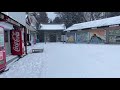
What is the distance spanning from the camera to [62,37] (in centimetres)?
3903

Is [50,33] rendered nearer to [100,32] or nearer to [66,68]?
[100,32]

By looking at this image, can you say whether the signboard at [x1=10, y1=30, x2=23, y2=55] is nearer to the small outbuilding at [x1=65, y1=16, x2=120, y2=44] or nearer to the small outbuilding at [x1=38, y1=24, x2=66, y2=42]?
the small outbuilding at [x1=65, y1=16, x2=120, y2=44]

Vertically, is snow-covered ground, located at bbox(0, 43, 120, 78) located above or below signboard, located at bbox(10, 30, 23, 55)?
below

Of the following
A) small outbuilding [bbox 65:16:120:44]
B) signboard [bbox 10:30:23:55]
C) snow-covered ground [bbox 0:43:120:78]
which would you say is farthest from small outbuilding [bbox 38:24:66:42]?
snow-covered ground [bbox 0:43:120:78]

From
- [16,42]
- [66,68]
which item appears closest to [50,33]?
[16,42]

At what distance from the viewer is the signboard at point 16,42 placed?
1166 centimetres

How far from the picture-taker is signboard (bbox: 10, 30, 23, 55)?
11656 mm

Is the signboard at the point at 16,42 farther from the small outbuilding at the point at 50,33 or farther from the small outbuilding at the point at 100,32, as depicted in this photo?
the small outbuilding at the point at 50,33

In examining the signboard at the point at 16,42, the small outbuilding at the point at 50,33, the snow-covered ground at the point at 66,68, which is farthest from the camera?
the small outbuilding at the point at 50,33

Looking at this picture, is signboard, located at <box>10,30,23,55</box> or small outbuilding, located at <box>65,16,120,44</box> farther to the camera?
small outbuilding, located at <box>65,16,120,44</box>

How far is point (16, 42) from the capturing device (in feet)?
38.8

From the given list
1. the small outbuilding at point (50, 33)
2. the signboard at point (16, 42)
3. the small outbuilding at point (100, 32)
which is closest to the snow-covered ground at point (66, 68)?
the signboard at point (16, 42)
